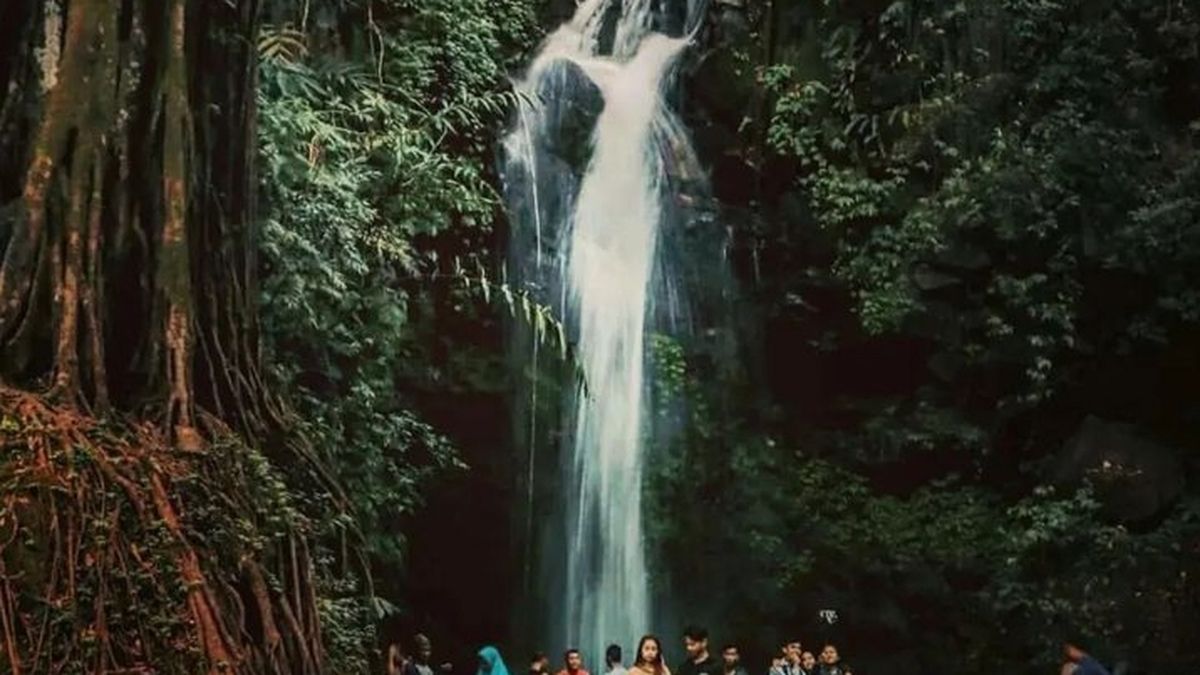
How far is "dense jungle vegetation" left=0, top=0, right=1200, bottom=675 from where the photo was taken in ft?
27.6

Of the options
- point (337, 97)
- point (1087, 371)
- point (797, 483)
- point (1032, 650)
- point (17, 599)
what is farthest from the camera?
point (797, 483)

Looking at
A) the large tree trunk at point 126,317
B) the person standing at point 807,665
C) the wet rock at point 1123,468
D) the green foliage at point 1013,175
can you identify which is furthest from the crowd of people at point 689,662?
the green foliage at point 1013,175

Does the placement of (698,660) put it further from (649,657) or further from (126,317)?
(126,317)

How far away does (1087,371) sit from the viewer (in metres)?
9.97

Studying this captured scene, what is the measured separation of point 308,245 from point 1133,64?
5.64m

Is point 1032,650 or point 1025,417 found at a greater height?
point 1025,417

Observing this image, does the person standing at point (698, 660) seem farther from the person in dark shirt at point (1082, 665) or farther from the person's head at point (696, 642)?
the person in dark shirt at point (1082, 665)

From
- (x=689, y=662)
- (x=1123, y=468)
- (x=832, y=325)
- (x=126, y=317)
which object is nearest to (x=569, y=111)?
(x=832, y=325)

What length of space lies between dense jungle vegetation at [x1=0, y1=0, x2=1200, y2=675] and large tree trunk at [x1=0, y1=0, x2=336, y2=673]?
0.47 metres

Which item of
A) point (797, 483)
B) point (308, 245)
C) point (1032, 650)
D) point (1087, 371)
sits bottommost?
point (1032, 650)

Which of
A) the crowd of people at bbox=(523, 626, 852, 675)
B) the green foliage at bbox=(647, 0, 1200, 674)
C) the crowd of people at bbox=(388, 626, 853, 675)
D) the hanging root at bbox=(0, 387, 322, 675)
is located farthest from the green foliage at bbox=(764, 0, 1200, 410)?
the hanging root at bbox=(0, 387, 322, 675)

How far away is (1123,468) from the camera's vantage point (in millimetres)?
9328

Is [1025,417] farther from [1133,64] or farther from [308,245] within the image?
[308,245]

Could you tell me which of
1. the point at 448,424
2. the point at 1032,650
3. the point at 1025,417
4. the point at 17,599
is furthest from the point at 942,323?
the point at 17,599
